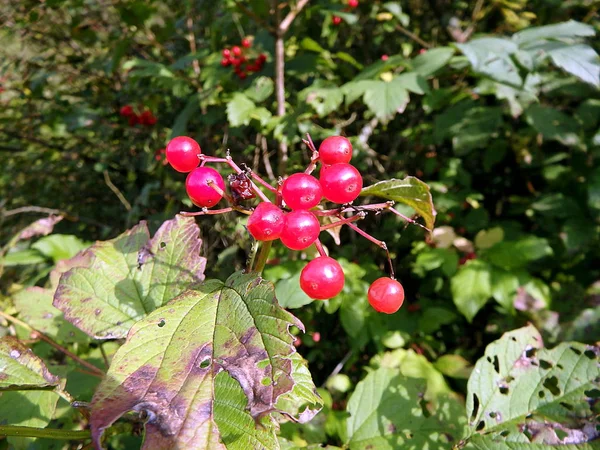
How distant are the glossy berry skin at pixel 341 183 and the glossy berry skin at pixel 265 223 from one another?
152 mm

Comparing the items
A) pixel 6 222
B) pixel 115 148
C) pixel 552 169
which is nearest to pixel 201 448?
pixel 552 169

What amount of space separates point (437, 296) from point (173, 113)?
2879 millimetres

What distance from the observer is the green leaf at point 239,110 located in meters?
2.18

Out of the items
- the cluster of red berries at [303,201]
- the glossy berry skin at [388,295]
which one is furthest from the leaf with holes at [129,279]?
the glossy berry skin at [388,295]

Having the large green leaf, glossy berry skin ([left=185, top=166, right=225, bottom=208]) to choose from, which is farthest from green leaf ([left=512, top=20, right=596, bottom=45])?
glossy berry skin ([left=185, top=166, right=225, bottom=208])

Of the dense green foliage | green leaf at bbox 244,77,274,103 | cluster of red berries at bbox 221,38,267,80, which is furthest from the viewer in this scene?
cluster of red berries at bbox 221,38,267,80

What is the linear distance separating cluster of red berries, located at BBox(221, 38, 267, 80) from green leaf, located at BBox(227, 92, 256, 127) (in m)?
0.42

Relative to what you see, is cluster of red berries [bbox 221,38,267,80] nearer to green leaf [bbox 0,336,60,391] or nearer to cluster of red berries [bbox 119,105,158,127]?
cluster of red berries [bbox 119,105,158,127]

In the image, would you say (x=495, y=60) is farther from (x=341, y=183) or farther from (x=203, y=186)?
(x=203, y=186)

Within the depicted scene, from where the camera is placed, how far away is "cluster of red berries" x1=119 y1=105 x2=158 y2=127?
351 centimetres

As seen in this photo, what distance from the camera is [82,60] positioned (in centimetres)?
381

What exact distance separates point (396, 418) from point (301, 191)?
103 cm

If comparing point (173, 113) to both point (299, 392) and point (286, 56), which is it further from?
point (299, 392)

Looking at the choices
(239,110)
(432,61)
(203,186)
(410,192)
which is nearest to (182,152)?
(203,186)
